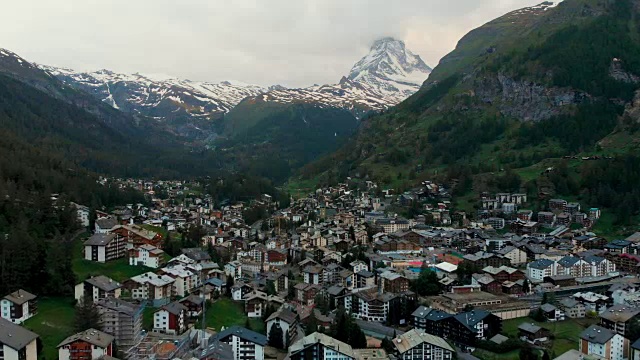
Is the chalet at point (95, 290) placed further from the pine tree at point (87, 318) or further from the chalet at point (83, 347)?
the chalet at point (83, 347)

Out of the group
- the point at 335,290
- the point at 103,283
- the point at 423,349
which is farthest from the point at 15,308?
the point at 423,349

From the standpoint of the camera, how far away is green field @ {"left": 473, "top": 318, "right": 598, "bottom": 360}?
40.8 metres

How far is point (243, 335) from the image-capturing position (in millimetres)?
39562

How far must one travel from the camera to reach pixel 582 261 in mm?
58406

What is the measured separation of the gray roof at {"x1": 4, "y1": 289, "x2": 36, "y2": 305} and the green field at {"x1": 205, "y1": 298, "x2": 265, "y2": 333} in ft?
38.8

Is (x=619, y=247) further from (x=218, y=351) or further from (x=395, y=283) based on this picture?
(x=218, y=351)

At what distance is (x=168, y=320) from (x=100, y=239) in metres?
14.8

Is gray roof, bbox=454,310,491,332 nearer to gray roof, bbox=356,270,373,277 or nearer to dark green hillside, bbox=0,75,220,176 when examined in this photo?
gray roof, bbox=356,270,373,277

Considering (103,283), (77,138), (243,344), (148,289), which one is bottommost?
(243,344)

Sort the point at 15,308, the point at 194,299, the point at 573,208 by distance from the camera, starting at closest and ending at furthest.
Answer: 1. the point at 15,308
2. the point at 194,299
3. the point at 573,208

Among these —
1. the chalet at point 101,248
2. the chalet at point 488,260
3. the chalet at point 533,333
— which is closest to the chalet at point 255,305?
the chalet at point 101,248

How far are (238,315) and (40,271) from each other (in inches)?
575

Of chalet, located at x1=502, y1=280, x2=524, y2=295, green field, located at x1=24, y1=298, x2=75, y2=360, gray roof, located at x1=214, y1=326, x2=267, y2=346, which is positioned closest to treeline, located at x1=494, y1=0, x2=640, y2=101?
chalet, located at x1=502, y1=280, x2=524, y2=295

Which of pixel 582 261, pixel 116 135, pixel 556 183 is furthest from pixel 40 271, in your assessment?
pixel 116 135
